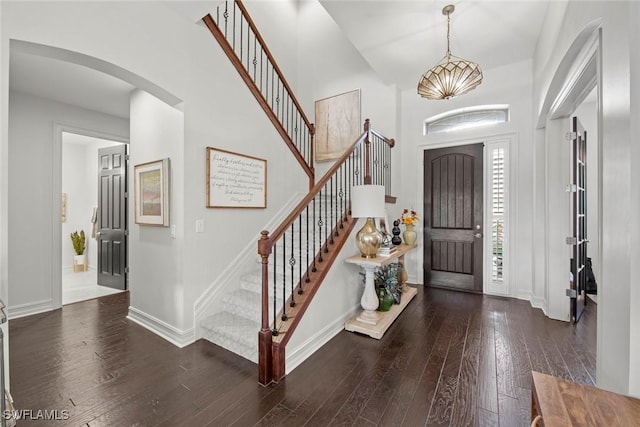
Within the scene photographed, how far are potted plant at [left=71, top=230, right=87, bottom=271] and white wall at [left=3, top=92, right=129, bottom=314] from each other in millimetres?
2707

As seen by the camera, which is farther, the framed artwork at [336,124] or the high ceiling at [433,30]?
the framed artwork at [336,124]

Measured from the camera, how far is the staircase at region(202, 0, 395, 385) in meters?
2.09

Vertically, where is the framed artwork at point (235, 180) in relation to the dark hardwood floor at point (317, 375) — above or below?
above

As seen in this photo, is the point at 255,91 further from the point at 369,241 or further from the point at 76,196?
the point at 76,196

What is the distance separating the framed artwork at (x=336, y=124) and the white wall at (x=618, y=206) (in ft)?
11.6

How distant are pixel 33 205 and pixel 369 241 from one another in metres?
4.33

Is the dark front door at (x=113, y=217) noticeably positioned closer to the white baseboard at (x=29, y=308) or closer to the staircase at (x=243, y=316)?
the white baseboard at (x=29, y=308)

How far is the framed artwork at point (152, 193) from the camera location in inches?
112

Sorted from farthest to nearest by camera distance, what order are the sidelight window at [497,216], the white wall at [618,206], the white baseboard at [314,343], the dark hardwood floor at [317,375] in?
1. the sidelight window at [497,216]
2. the white baseboard at [314,343]
3. the dark hardwood floor at [317,375]
4. the white wall at [618,206]

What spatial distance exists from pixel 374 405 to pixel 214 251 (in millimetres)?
2107

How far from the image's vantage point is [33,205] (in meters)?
3.60

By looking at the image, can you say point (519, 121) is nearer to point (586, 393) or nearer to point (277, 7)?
point (586, 393)

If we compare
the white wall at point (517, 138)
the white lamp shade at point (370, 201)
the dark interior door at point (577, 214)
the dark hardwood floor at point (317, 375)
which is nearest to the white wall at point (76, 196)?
the dark hardwood floor at point (317, 375)

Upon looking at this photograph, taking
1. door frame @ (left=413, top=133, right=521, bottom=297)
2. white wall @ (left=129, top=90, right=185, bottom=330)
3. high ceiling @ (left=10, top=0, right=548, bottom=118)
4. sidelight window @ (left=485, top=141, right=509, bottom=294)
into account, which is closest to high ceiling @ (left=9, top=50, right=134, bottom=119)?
high ceiling @ (left=10, top=0, right=548, bottom=118)
